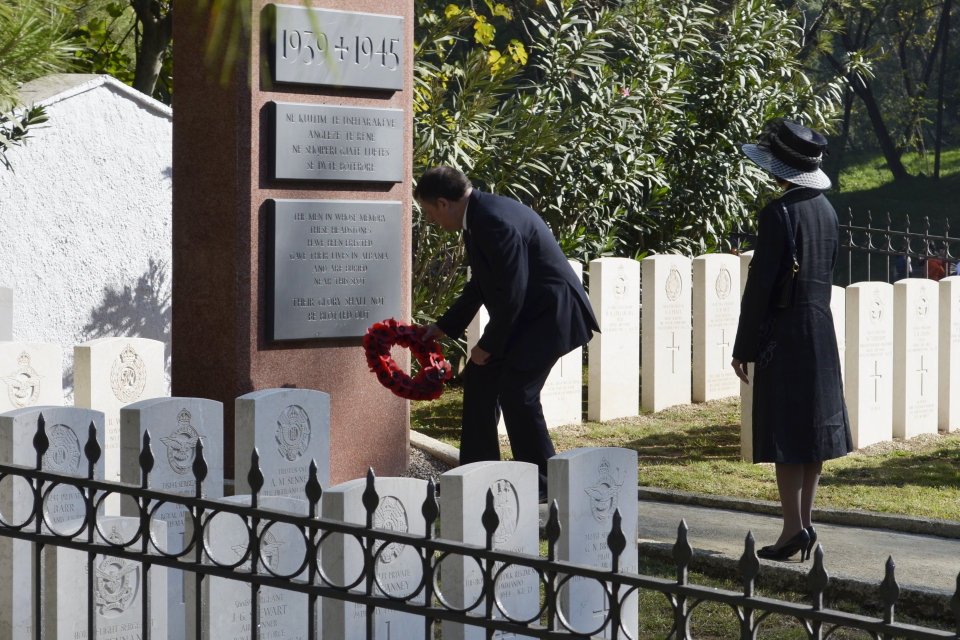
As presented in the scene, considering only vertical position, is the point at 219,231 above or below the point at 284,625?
above

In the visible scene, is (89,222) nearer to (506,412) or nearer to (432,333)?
(432,333)

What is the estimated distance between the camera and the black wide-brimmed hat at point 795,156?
465cm

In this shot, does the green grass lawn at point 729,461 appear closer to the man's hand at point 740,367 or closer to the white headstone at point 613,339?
the white headstone at point 613,339

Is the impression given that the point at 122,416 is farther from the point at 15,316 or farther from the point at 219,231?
the point at 15,316

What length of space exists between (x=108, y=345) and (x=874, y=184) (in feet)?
102

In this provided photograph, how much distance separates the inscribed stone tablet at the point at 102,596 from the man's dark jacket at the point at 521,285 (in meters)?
2.29

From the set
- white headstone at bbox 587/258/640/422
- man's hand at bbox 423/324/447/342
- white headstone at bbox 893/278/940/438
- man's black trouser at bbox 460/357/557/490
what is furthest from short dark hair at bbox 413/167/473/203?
white headstone at bbox 893/278/940/438

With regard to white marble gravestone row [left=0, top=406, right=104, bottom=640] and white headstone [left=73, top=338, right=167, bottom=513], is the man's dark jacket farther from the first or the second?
white marble gravestone row [left=0, top=406, right=104, bottom=640]

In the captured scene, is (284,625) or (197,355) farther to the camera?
(197,355)

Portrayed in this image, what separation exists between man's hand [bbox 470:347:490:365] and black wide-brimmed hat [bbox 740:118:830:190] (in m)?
1.54

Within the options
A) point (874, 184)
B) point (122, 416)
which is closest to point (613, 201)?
point (122, 416)

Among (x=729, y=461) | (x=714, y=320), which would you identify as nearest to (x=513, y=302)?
(x=729, y=461)

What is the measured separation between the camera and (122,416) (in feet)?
11.9

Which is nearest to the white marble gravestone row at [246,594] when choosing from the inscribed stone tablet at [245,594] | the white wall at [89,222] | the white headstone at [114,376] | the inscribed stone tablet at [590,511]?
the inscribed stone tablet at [245,594]
